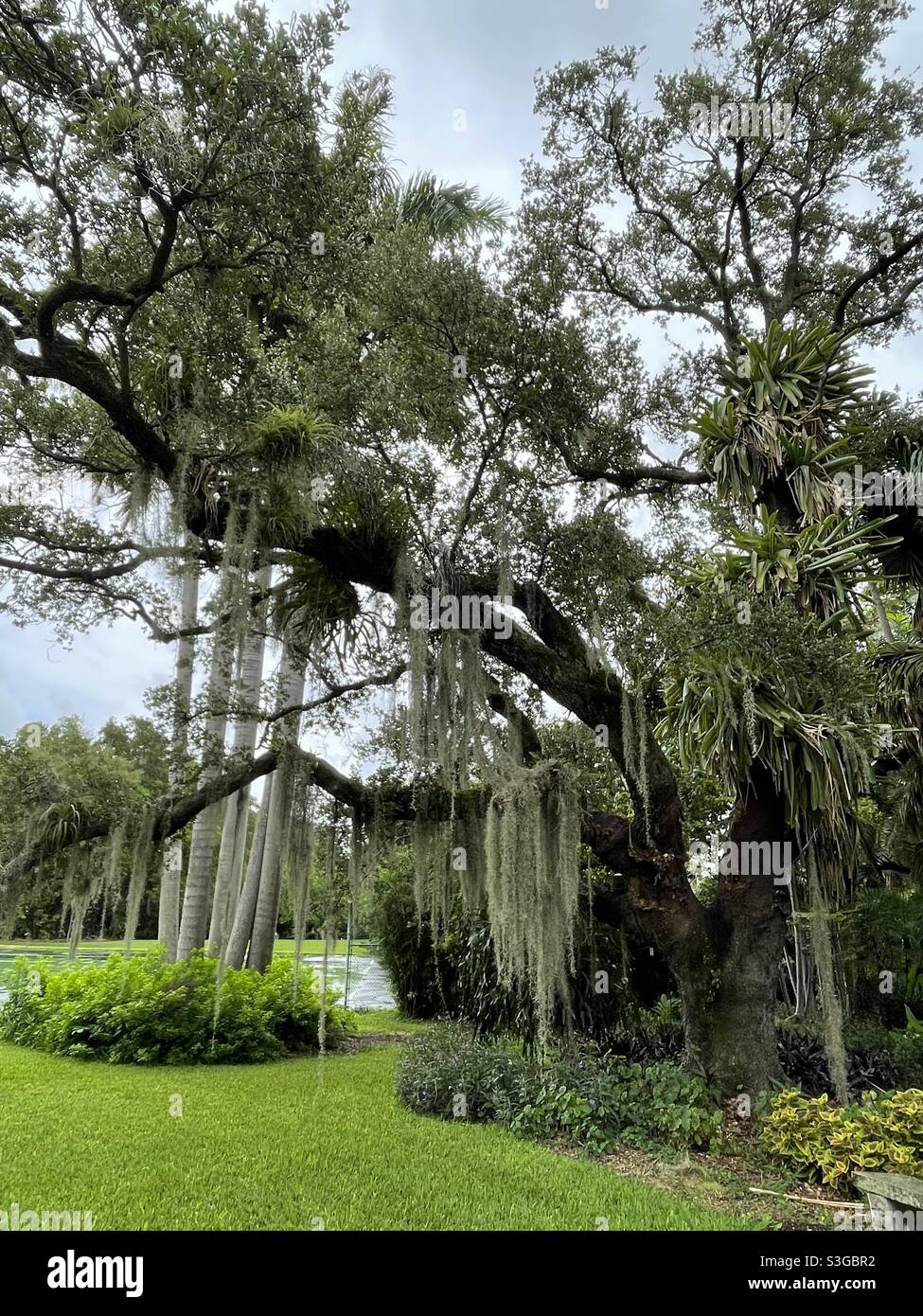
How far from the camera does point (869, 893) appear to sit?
8078 mm

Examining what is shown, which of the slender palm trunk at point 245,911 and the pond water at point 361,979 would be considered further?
the pond water at point 361,979

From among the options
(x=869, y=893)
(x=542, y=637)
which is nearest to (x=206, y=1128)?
(x=542, y=637)

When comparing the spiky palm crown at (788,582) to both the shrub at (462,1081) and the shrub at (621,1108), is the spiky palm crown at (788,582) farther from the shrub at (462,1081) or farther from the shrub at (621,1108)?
the shrub at (462,1081)

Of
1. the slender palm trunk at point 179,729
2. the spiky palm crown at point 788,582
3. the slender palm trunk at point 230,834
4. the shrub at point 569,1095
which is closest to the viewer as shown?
the spiky palm crown at point 788,582

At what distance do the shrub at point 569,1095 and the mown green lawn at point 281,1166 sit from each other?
0.25m

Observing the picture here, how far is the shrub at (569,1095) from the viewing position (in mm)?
5062

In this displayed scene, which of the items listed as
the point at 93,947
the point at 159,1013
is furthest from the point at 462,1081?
the point at 93,947

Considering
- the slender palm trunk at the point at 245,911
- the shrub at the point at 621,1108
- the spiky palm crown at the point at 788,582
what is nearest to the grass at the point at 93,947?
the slender palm trunk at the point at 245,911

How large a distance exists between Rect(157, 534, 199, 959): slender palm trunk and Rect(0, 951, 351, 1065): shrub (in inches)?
47.3

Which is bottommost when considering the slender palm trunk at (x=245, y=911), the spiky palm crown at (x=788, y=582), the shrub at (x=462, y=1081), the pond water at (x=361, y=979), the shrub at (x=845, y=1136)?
the pond water at (x=361, y=979)

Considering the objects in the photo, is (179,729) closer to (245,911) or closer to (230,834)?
(230,834)

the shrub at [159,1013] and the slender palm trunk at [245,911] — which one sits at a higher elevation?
the slender palm trunk at [245,911]

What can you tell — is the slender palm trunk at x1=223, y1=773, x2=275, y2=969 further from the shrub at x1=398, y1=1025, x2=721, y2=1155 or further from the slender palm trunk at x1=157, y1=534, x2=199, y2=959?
the shrub at x1=398, y1=1025, x2=721, y2=1155

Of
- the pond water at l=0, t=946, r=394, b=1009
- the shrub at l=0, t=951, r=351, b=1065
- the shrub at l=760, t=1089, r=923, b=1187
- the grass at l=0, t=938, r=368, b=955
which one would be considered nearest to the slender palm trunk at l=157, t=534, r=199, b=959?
the shrub at l=0, t=951, r=351, b=1065
